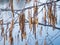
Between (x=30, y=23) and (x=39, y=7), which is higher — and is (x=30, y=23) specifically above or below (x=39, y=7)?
below

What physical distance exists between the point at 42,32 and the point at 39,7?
0.25 m

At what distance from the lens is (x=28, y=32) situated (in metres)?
2.23

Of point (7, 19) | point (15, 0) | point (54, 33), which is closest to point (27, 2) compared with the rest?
point (15, 0)

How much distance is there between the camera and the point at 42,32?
2.21m

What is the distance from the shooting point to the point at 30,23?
2.22 metres

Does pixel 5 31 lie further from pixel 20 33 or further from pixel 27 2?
pixel 27 2

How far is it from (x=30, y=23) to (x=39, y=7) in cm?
18

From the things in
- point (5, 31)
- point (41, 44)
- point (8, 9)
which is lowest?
point (41, 44)

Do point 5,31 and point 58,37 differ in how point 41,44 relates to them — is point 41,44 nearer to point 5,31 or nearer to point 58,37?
point 58,37

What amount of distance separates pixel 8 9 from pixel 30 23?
0.87 feet

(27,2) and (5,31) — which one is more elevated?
(27,2)

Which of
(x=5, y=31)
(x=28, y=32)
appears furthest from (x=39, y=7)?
(x=5, y=31)

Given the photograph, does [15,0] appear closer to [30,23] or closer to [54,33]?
[30,23]

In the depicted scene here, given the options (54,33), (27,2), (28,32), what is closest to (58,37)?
(54,33)
